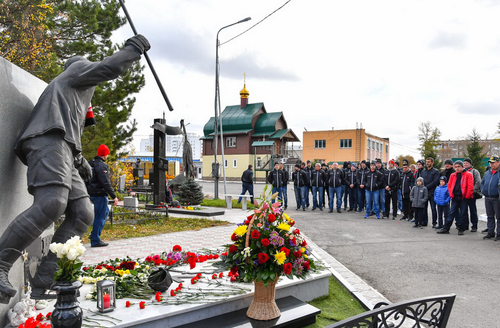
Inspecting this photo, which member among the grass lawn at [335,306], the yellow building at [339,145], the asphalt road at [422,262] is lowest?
the asphalt road at [422,262]

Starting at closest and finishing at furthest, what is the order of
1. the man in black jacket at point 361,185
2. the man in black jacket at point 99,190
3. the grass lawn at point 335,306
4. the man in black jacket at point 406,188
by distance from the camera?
1. the grass lawn at point 335,306
2. the man in black jacket at point 99,190
3. the man in black jacket at point 406,188
4. the man in black jacket at point 361,185

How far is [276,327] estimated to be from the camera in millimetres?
3295

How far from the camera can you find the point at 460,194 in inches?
380

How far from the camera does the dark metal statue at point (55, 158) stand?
110 inches

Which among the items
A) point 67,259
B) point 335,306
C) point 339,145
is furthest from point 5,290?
point 339,145

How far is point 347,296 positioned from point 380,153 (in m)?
61.8

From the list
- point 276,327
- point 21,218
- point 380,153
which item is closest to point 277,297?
point 276,327

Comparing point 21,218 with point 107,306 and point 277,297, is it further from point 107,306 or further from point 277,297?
point 277,297

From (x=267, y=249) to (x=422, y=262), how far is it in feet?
15.2

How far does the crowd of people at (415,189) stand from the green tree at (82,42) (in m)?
7.09

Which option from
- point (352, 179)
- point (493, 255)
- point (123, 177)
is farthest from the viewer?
point (123, 177)

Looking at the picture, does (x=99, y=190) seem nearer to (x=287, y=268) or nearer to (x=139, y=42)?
(x=139, y=42)

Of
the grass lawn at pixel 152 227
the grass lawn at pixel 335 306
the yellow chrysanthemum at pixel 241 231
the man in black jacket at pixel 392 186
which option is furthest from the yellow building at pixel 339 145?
the yellow chrysanthemum at pixel 241 231

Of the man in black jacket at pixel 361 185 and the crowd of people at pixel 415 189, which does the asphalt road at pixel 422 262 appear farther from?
the man in black jacket at pixel 361 185
